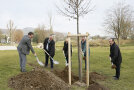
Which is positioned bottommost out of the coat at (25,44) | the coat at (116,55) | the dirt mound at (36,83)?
the dirt mound at (36,83)

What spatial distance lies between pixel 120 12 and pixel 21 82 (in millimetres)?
29704

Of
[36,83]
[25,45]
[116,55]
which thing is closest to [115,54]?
[116,55]

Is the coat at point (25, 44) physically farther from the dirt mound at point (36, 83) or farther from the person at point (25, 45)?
the dirt mound at point (36, 83)

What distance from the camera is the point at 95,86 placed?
5.05 metres

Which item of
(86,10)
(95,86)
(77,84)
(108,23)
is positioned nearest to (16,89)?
(77,84)

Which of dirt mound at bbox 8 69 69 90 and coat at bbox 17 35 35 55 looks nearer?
dirt mound at bbox 8 69 69 90

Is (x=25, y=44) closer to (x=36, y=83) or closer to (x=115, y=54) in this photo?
(x=36, y=83)

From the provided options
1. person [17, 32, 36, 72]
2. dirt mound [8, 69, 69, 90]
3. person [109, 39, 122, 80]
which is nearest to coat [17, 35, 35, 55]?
person [17, 32, 36, 72]

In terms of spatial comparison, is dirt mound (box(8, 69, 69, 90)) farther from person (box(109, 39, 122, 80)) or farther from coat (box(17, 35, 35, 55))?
person (box(109, 39, 122, 80))

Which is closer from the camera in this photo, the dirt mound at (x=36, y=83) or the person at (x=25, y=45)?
the dirt mound at (x=36, y=83)

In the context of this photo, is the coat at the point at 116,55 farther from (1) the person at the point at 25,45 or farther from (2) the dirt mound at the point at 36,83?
(1) the person at the point at 25,45

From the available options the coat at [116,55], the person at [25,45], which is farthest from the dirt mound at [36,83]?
the coat at [116,55]

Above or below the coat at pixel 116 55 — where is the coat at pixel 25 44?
above

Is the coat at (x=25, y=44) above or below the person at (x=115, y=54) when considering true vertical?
above
